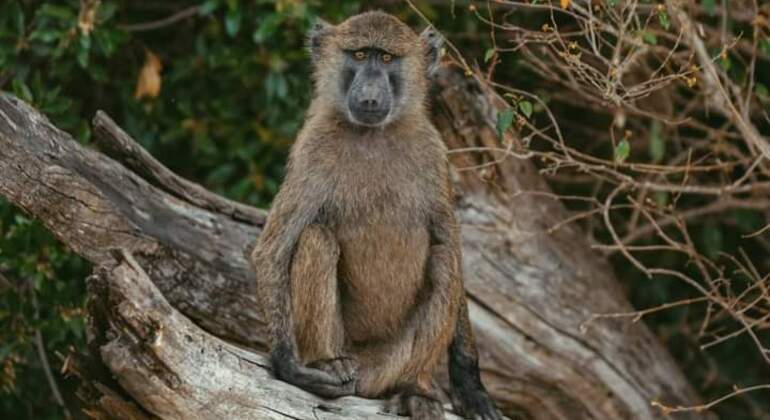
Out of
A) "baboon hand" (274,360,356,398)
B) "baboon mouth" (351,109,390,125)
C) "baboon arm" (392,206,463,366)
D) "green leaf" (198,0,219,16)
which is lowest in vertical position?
"baboon hand" (274,360,356,398)

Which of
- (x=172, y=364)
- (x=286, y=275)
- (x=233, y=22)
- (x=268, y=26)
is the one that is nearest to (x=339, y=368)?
(x=286, y=275)

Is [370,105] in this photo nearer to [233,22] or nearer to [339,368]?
[339,368]

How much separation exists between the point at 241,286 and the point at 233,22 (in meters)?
2.22

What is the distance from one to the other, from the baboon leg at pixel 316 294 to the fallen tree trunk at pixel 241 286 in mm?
297

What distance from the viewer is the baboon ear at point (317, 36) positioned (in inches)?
283

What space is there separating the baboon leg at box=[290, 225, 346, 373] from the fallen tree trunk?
30 cm

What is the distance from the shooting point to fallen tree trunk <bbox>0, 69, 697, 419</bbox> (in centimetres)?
585

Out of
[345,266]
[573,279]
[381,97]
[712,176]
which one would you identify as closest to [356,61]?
[381,97]

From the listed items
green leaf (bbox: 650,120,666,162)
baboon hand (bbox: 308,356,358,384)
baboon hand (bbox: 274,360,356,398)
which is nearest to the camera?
baboon hand (bbox: 274,360,356,398)

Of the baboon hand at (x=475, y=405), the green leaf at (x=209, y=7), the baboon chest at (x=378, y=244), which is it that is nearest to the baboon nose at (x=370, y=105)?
the baboon chest at (x=378, y=244)

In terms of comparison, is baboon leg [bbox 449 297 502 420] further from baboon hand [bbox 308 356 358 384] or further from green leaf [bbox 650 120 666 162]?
green leaf [bbox 650 120 666 162]

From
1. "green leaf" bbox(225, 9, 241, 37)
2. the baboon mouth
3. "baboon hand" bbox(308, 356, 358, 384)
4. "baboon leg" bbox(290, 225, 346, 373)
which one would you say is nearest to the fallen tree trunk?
"baboon hand" bbox(308, 356, 358, 384)

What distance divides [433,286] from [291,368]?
0.93 m

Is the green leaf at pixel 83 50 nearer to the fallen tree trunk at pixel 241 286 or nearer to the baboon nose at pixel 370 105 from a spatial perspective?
the fallen tree trunk at pixel 241 286
